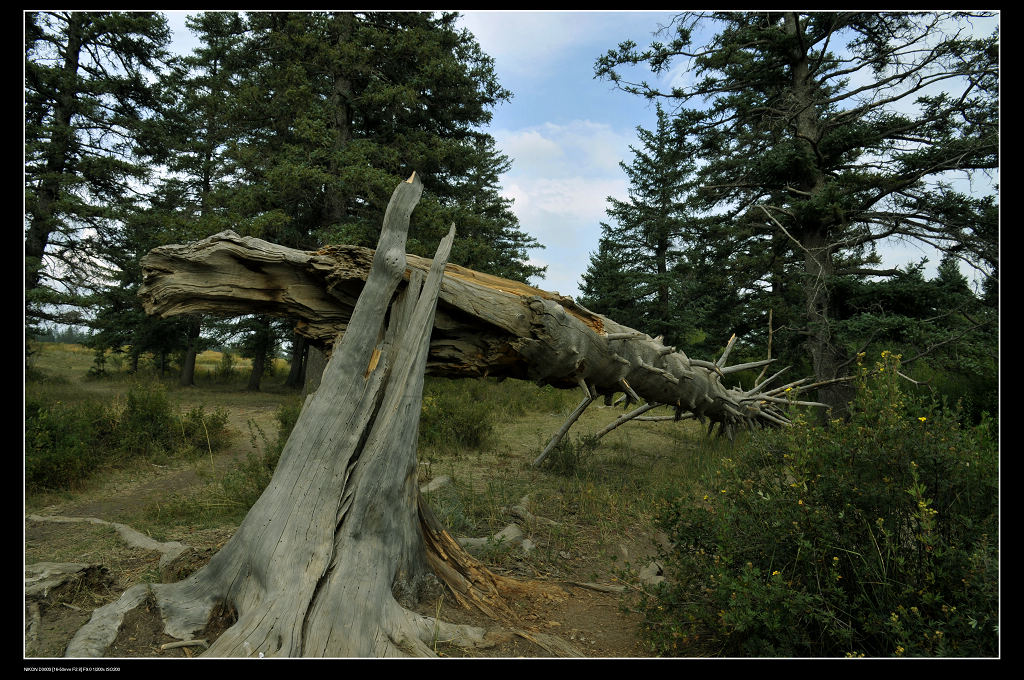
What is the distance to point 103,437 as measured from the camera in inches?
279

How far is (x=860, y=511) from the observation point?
2.53m

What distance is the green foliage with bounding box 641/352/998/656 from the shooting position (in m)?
2.17

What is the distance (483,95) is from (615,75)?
520cm

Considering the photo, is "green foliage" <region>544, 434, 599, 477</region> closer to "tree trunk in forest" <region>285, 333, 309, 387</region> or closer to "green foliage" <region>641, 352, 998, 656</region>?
"green foliage" <region>641, 352, 998, 656</region>

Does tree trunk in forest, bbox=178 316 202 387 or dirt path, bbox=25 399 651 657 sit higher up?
tree trunk in forest, bbox=178 316 202 387

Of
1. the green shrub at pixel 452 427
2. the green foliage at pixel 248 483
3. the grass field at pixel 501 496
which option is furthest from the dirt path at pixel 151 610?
the green shrub at pixel 452 427

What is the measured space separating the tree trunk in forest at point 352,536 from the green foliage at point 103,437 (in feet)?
14.6

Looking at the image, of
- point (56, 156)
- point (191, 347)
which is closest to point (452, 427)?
point (191, 347)

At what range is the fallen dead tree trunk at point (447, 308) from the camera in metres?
3.24

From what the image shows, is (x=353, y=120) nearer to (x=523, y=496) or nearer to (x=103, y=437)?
(x=103, y=437)

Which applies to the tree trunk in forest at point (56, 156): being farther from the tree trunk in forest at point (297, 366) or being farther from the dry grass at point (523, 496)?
the dry grass at point (523, 496)

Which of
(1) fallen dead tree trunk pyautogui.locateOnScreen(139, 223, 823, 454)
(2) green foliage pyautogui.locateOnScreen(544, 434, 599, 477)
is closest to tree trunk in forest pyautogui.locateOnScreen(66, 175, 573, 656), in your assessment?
(1) fallen dead tree trunk pyautogui.locateOnScreen(139, 223, 823, 454)

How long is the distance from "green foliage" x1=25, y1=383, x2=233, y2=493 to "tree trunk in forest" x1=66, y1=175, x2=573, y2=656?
14.6ft
